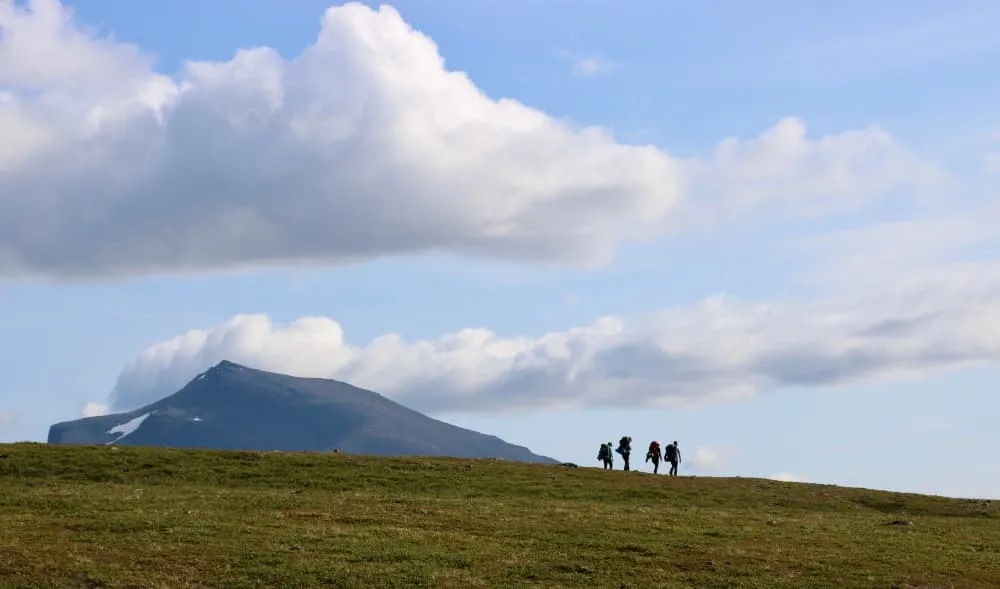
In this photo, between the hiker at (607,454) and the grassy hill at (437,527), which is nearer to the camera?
the grassy hill at (437,527)

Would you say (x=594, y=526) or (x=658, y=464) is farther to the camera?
(x=658, y=464)

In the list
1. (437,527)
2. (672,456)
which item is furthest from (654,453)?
(437,527)

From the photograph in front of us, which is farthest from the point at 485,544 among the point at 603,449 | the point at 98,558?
the point at 603,449

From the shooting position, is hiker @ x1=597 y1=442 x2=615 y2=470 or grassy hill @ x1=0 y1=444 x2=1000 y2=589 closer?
grassy hill @ x1=0 y1=444 x2=1000 y2=589

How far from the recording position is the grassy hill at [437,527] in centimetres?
4684

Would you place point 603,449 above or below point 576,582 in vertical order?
above

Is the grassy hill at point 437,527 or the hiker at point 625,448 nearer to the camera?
the grassy hill at point 437,527

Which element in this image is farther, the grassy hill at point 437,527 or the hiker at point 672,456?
the hiker at point 672,456

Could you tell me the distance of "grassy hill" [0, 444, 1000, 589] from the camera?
46.8 metres

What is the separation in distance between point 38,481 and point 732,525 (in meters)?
36.6

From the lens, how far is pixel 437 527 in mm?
55375

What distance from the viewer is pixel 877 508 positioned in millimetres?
72125

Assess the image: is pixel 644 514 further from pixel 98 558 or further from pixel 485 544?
pixel 98 558

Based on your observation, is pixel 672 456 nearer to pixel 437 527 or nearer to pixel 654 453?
pixel 654 453
